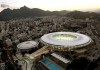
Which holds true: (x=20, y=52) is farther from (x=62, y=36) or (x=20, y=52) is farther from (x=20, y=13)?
(x=20, y=13)

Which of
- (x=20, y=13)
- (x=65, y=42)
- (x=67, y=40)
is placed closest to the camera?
(x=65, y=42)

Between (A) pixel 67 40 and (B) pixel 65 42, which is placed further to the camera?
(A) pixel 67 40

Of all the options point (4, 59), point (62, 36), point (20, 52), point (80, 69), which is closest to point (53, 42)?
point (62, 36)

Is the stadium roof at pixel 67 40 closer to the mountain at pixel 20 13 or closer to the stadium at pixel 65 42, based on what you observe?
the stadium at pixel 65 42

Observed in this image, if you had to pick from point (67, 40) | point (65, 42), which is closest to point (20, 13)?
point (67, 40)

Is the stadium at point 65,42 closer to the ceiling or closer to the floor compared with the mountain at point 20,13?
closer to the floor

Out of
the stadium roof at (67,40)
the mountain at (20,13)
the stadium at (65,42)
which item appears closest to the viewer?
the stadium at (65,42)

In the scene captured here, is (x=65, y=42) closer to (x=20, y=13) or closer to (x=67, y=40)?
(x=67, y=40)

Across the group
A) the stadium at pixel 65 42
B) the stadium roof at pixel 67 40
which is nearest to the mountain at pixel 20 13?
the stadium roof at pixel 67 40

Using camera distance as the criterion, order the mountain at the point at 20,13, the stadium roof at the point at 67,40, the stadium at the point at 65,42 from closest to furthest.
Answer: the stadium at the point at 65,42
the stadium roof at the point at 67,40
the mountain at the point at 20,13

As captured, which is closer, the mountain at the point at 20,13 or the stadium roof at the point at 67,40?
the stadium roof at the point at 67,40

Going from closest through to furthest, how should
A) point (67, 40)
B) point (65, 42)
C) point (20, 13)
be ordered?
point (65, 42) < point (67, 40) < point (20, 13)

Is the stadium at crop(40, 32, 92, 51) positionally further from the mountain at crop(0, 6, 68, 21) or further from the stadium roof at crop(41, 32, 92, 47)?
the mountain at crop(0, 6, 68, 21)
